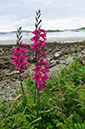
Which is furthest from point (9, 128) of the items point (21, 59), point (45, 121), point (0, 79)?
point (0, 79)

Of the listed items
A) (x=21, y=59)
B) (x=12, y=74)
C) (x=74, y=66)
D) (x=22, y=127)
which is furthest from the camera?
(x=12, y=74)

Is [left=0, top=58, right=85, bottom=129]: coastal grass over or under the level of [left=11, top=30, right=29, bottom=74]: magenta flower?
under

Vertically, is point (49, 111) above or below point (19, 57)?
below

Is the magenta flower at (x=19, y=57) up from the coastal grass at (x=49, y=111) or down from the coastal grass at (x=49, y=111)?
up

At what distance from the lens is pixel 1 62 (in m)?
5.52

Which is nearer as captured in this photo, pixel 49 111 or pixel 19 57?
pixel 19 57

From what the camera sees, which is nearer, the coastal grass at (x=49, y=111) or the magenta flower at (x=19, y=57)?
the magenta flower at (x=19, y=57)

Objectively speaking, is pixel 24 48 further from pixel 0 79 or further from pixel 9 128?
pixel 0 79

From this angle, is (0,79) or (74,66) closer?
(74,66)

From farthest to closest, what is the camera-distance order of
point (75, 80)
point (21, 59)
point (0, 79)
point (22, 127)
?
point (0, 79)
point (75, 80)
point (21, 59)
point (22, 127)

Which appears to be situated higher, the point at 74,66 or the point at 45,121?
the point at 74,66

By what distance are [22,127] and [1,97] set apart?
1.55m

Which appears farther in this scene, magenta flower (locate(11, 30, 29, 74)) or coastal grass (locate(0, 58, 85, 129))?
coastal grass (locate(0, 58, 85, 129))

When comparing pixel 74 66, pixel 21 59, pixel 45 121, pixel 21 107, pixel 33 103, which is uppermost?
pixel 21 59
